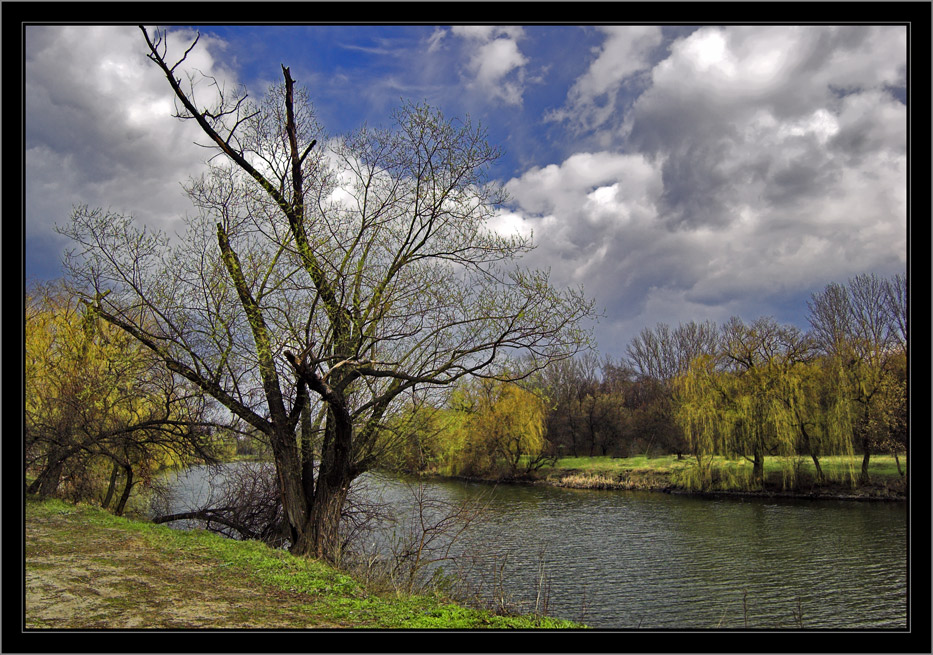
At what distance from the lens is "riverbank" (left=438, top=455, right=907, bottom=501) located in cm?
2638

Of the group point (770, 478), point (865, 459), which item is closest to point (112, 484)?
point (770, 478)

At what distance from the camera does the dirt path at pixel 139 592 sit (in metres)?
5.05

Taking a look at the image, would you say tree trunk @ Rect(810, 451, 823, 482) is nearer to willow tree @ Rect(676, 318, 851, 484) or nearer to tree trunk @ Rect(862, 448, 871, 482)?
willow tree @ Rect(676, 318, 851, 484)

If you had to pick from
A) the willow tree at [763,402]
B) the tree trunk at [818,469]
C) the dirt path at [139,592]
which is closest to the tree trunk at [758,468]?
→ the willow tree at [763,402]

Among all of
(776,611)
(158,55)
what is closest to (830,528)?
(776,611)

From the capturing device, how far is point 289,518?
10961 millimetres

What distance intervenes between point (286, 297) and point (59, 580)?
218 inches

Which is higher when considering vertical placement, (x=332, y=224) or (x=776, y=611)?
(x=332, y=224)

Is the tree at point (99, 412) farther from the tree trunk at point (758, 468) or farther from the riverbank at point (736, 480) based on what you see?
the tree trunk at point (758, 468)

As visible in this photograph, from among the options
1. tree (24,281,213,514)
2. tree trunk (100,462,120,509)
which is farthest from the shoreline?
tree trunk (100,462,120,509)

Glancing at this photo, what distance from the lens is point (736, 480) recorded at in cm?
2952

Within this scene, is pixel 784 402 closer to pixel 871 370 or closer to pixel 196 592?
pixel 871 370

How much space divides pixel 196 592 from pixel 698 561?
50.0 feet

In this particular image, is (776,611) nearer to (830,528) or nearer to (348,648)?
(830,528)
